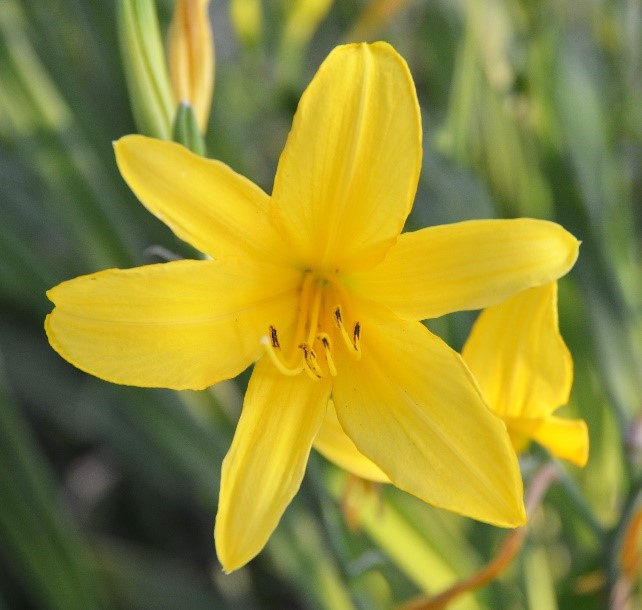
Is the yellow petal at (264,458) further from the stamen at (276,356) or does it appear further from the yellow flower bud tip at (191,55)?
the yellow flower bud tip at (191,55)

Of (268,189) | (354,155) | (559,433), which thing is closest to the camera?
(354,155)

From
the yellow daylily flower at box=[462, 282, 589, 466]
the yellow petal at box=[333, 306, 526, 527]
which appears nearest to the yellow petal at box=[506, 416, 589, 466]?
the yellow daylily flower at box=[462, 282, 589, 466]

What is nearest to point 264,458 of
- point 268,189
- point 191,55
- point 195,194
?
point 195,194

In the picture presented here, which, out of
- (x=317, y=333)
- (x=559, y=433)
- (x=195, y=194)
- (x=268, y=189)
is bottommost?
(x=268, y=189)

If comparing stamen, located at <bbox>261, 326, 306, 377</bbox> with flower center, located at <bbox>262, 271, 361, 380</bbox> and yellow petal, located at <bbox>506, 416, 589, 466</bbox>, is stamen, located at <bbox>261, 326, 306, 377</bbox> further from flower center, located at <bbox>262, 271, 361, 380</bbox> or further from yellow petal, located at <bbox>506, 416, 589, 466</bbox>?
yellow petal, located at <bbox>506, 416, 589, 466</bbox>

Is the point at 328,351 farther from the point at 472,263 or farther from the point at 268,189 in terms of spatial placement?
the point at 268,189
